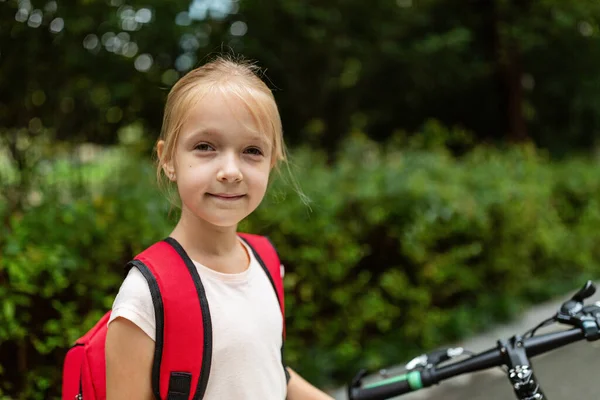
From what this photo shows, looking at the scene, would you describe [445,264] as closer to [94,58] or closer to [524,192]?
[524,192]

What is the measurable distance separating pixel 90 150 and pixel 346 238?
6.33ft

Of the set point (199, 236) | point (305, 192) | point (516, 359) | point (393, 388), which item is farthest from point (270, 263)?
point (305, 192)

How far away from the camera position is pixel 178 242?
135cm

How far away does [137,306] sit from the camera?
120 cm

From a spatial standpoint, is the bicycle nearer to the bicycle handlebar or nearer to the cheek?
the bicycle handlebar

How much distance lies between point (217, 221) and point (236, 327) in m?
0.23

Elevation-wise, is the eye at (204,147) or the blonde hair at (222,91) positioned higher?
the blonde hair at (222,91)

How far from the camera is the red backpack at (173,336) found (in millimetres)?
1213

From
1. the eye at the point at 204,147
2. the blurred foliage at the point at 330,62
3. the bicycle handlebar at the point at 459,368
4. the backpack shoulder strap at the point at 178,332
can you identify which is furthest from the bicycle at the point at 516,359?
the blurred foliage at the point at 330,62

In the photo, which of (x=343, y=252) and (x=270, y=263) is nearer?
(x=270, y=263)

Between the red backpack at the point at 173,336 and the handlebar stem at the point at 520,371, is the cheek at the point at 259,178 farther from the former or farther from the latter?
the handlebar stem at the point at 520,371

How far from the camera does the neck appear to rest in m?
1.36

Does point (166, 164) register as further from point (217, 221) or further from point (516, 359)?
point (516, 359)

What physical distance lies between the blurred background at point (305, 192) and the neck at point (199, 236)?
1.49ft
